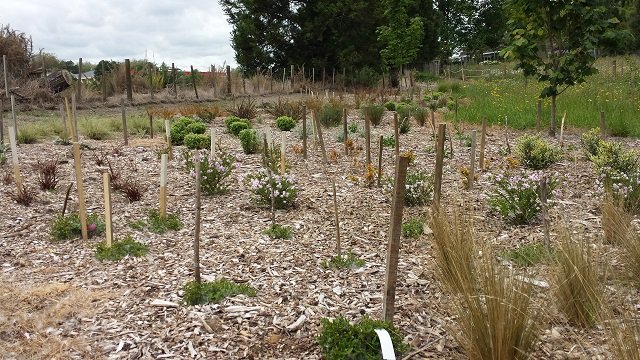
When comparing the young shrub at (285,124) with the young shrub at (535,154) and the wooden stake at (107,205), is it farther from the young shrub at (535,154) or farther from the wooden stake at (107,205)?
the wooden stake at (107,205)

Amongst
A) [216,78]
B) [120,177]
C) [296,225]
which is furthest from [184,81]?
[296,225]

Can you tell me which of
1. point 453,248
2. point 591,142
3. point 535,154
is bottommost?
point 453,248

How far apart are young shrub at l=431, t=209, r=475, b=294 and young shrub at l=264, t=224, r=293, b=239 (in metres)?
1.35

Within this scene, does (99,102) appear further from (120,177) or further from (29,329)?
(29,329)

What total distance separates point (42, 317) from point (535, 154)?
17.6 feet

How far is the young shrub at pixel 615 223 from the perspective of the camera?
11.1 feet

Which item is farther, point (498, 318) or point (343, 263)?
point (343, 263)

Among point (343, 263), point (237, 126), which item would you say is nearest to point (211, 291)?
point (343, 263)

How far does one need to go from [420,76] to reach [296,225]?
28.1 meters

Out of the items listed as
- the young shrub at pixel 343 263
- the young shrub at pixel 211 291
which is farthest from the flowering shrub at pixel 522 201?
the young shrub at pixel 211 291

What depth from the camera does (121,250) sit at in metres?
4.15

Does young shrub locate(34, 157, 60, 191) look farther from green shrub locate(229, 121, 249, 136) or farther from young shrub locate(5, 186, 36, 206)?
green shrub locate(229, 121, 249, 136)

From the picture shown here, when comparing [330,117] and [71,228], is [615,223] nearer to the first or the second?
[71,228]

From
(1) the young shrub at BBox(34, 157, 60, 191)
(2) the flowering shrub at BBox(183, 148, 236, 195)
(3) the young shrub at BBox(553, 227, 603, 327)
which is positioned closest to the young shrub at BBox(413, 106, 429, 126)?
(2) the flowering shrub at BBox(183, 148, 236, 195)
